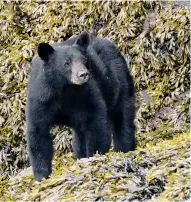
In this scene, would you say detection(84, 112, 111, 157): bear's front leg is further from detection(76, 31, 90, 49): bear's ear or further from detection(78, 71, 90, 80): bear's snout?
detection(76, 31, 90, 49): bear's ear

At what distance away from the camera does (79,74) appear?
6695 millimetres

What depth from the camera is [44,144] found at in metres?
7.04

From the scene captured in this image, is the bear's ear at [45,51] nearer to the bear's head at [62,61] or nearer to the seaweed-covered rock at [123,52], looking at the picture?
the bear's head at [62,61]

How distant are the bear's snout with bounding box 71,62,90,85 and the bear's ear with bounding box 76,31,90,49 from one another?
1.34ft

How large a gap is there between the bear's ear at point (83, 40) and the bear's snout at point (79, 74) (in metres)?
0.41

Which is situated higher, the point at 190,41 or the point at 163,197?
the point at 190,41

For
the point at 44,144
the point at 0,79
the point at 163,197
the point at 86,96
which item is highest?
the point at 0,79

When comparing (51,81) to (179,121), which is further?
(179,121)

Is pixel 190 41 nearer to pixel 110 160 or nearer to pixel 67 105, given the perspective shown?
pixel 67 105

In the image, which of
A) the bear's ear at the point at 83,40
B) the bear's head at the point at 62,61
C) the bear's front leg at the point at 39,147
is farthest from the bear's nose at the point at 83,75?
the bear's front leg at the point at 39,147

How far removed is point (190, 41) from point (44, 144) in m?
3.90

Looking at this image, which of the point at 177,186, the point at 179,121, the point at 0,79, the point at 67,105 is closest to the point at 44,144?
the point at 67,105

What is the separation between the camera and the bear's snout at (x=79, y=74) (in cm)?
669

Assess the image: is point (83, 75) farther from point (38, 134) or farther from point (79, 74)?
point (38, 134)
